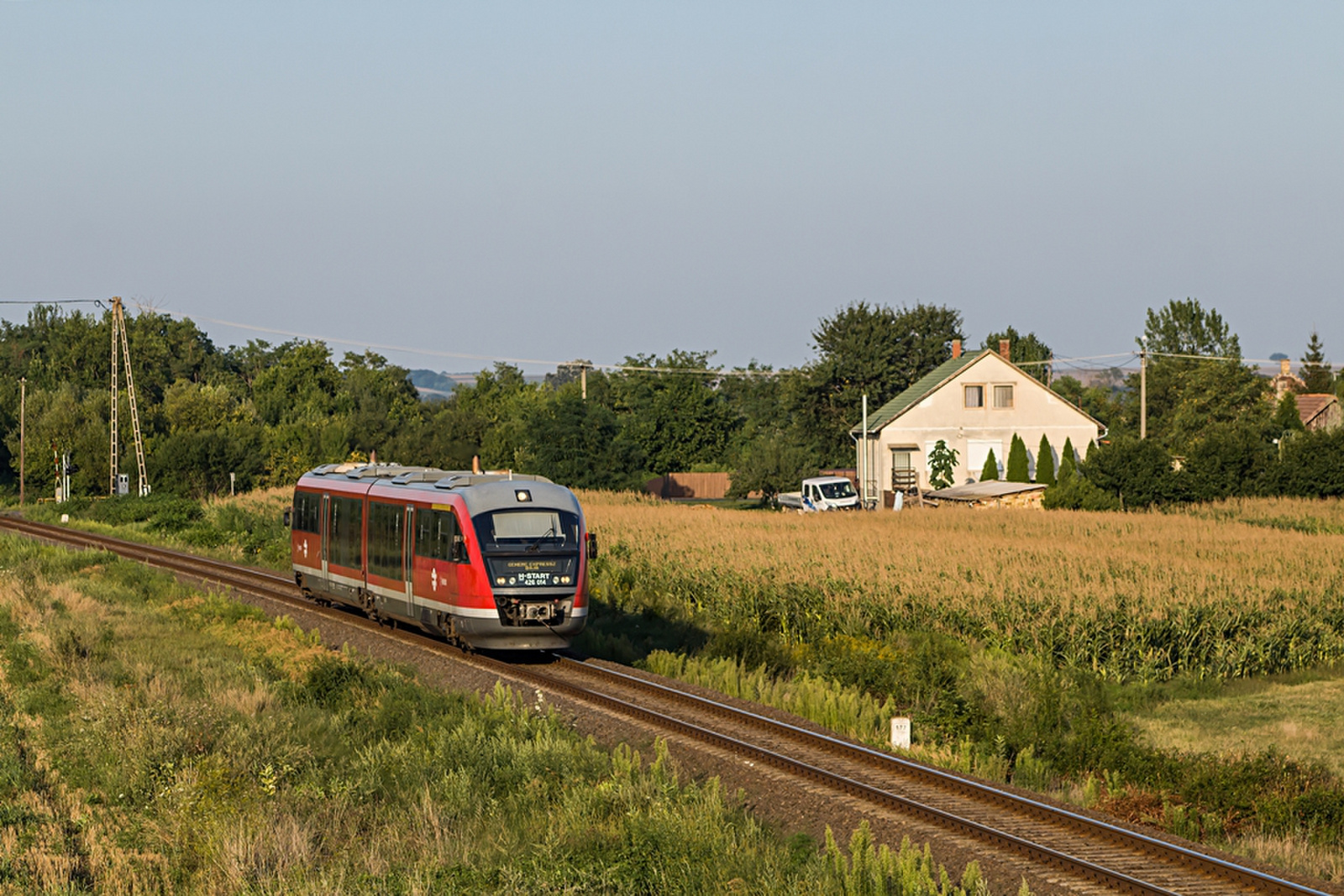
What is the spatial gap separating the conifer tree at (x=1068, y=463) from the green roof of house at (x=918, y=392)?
5.90 meters

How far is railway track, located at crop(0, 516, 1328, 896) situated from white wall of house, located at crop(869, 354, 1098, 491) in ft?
142

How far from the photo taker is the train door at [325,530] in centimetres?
2673

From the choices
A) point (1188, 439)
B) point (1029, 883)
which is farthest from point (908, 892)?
point (1188, 439)

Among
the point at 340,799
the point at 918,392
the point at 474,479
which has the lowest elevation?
the point at 340,799

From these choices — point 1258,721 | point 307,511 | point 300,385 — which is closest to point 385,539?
point 307,511

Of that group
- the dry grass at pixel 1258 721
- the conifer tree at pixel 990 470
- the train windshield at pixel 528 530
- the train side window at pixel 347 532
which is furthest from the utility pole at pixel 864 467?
the train windshield at pixel 528 530

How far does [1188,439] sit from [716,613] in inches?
2487

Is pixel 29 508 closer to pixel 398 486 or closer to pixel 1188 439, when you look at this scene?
pixel 398 486

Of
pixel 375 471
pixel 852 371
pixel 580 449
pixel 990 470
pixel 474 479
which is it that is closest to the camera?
pixel 474 479

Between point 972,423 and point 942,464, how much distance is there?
2867 mm

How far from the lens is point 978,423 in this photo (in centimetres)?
6294

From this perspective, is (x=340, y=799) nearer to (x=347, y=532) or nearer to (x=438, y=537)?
(x=438, y=537)

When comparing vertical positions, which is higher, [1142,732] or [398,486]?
[398,486]

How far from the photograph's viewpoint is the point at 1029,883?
10570 millimetres
